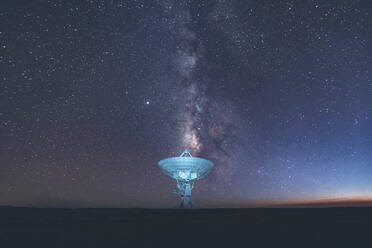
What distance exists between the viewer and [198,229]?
808cm

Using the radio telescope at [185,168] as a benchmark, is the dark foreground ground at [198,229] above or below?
below

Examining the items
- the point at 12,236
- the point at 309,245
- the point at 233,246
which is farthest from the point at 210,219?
the point at 12,236

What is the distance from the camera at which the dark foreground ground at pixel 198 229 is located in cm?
717

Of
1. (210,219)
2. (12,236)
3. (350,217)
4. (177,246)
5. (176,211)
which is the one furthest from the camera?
(176,211)

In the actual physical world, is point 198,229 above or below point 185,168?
below

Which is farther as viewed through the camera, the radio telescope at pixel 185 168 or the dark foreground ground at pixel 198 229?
the radio telescope at pixel 185 168

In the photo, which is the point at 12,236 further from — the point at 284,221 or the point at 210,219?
the point at 284,221

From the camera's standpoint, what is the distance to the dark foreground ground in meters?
7.17

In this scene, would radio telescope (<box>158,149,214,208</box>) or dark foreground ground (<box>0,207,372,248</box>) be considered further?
radio telescope (<box>158,149,214,208</box>)

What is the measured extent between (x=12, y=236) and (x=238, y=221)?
6.26m

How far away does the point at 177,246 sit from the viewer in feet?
23.3

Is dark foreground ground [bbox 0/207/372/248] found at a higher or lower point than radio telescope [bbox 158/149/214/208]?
lower

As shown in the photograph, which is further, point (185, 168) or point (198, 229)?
point (185, 168)

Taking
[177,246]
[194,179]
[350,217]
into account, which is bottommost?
[177,246]
